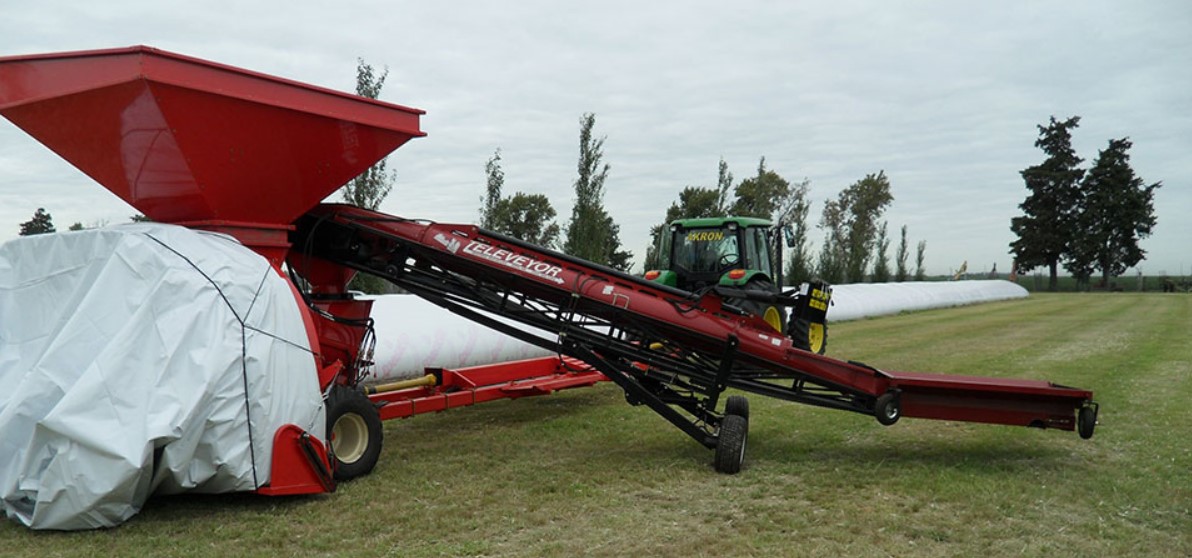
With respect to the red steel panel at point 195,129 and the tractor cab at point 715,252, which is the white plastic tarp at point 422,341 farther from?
the red steel panel at point 195,129

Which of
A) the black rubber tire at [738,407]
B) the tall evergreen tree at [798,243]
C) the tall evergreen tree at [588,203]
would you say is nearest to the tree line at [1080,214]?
the tall evergreen tree at [798,243]

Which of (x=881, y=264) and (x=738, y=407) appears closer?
(x=738, y=407)

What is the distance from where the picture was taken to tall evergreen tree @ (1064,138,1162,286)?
58.1 metres

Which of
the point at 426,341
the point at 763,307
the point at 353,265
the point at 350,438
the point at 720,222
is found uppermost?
the point at 720,222

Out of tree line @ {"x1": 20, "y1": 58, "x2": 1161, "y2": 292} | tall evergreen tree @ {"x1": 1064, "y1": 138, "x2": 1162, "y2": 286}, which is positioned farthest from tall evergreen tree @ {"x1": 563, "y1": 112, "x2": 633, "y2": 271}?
tall evergreen tree @ {"x1": 1064, "y1": 138, "x2": 1162, "y2": 286}

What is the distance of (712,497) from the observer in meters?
5.80

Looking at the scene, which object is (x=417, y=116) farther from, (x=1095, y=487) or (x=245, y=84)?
(x=1095, y=487)

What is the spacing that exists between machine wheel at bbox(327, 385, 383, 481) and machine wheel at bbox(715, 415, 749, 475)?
8.47 feet

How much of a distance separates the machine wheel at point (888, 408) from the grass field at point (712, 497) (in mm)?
374

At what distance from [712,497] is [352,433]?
2.64 meters

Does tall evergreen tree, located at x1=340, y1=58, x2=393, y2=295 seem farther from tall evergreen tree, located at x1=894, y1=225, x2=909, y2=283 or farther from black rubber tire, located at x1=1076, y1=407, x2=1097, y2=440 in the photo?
tall evergreen tree, located at x1=894, y1=225, x2=909, y2=283

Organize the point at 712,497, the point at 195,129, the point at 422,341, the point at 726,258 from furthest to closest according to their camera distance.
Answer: the point at 726,258 → the point at 422,341 → the point at 712,497 → the point at 195,129

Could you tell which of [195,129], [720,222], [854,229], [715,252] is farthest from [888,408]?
[854,229]

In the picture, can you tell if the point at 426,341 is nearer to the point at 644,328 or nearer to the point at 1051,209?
the point at 644,328
